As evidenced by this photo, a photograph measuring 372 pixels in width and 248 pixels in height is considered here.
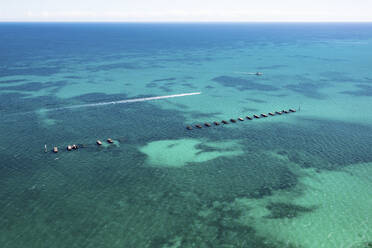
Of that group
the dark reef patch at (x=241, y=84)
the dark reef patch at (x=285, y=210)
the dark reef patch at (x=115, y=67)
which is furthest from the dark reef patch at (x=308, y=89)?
the dark reef patch at (x=115, y=67)

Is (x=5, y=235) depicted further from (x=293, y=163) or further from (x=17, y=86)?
(x=17, y=86)

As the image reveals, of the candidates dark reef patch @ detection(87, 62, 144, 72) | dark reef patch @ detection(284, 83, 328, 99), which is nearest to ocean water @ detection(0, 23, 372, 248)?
dark reef patch @ detection(284, 83, 328, 99)

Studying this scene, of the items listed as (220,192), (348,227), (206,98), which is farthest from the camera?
(206,98)

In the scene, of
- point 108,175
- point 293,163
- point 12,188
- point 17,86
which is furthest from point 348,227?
point 17,86

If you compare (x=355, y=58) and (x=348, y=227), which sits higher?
(x=355, y=58)

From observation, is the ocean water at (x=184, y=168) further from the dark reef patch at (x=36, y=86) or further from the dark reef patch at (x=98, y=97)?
the dark reef patch at (x=36, y=86)

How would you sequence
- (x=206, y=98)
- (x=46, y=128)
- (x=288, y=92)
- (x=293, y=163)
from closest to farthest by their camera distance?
(x=293, y=163), (x=46, y=128), (x=206, y=98), (x=288, y=92)
